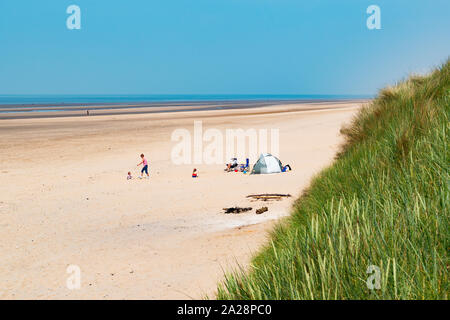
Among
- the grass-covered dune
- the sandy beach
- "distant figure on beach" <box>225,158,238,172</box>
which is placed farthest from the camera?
"distant figure on beach" <box>225,158,238,172</box>

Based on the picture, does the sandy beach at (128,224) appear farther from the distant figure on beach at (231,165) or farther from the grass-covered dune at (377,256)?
the grass-covered dune at (377,256)

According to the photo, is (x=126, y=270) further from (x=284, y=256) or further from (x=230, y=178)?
(x=230, y=178)

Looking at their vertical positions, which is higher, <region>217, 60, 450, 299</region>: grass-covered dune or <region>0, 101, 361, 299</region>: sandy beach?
<region>217, 60, 450, 299</region>: grass-covered dune

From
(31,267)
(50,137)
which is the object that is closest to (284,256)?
(31,267)

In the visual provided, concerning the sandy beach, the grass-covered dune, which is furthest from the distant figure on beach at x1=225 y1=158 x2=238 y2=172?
the grass-covered dune

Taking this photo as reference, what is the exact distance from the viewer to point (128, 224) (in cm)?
1137

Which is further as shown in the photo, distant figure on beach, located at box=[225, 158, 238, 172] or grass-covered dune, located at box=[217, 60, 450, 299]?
distant figure on beach, located at box=[225, 158, 238, 172]

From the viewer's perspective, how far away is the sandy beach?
7.46 metres

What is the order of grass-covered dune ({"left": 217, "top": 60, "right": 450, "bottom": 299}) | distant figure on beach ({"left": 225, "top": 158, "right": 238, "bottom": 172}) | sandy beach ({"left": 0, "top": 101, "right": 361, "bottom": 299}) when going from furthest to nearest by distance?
distant figure on beach ({"left": 225, "top": 158, "right": 238, "bottom": 172}) → sandy beach ({"left": 0, "top": 101, "right": 361, "bottom": 299}) → grass-covered dune ({"left": 217, "top": 60, "right": 450, "bottom": 299})

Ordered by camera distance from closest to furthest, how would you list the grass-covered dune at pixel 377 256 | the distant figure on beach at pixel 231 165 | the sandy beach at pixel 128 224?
the grass-covered dune at pixel 377 256, the sandy beach at pixel 128 224, the distant figure on beach at pixel 231 165

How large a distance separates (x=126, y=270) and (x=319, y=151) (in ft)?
61.3

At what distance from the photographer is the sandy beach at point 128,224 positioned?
24.5 ft

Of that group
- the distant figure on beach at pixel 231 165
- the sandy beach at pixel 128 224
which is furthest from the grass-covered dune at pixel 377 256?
the distant figure on beach at pixel 231 165

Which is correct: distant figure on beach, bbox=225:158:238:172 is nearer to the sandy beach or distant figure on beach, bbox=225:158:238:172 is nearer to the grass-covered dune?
the sandy beach
